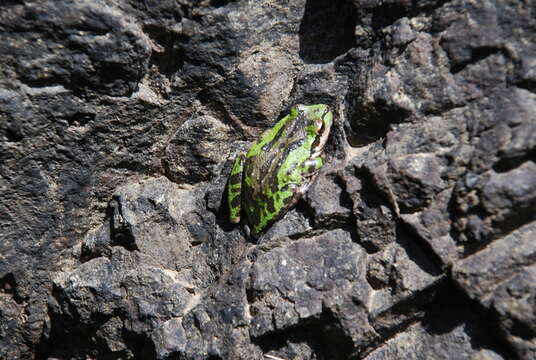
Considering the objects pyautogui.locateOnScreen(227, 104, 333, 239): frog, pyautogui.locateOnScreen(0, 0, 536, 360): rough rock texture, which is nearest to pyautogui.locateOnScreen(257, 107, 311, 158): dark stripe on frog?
pyautogui.locateOnScreen(227, 104, 333, 239): frog

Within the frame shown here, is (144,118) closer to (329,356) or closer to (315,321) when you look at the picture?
(315,321)

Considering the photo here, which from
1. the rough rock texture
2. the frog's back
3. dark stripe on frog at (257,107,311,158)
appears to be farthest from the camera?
dark stripe on frog at (257,107,311,158)

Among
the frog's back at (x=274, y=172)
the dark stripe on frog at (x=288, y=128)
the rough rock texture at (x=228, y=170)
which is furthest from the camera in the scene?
the dark stripe on frog at (x=288, y=128)

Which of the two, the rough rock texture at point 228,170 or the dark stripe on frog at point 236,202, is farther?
the dark stripe on frog at point 236,202

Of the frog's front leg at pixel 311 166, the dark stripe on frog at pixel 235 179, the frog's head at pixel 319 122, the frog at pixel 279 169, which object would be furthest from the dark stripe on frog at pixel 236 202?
the frog's head at pixel 319 122

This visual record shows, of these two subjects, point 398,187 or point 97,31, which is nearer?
point 398,187

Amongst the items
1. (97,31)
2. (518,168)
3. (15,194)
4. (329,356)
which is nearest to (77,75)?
(97,31)

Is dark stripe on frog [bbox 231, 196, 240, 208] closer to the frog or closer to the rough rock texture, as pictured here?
the frog

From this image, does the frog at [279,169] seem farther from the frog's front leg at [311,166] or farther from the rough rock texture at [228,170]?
the rough rock texture at [228,170]
